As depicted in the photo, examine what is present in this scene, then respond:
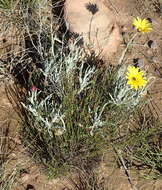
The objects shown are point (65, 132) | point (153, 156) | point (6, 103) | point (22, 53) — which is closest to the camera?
point (65, 132)

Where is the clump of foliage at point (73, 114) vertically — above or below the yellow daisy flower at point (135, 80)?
below

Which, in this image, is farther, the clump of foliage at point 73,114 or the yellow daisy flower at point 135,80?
the clump of foliage at point 73,114

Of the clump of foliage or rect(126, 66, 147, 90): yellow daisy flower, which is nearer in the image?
rect(126, 66, 147, 90): yellow daisy flower

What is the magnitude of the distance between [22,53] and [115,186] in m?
1.15

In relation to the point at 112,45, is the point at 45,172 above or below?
below

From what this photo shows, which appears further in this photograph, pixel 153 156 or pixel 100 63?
pixel 100 63

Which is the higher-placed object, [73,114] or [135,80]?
[135,80]

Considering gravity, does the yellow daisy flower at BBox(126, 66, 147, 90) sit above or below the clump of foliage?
above

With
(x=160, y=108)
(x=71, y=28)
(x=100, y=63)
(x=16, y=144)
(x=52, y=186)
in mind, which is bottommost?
(x=52, y=186)

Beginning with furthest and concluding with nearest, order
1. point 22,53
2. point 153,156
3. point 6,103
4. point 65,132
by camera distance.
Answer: point 22,53, point 6,103, point 153,156, point 65,132

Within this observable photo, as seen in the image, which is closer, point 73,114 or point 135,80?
point 135,80

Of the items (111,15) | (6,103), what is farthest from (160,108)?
(6,103)

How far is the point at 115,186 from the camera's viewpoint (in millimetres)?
2414

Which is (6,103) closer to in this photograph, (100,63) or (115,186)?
(100,63)
